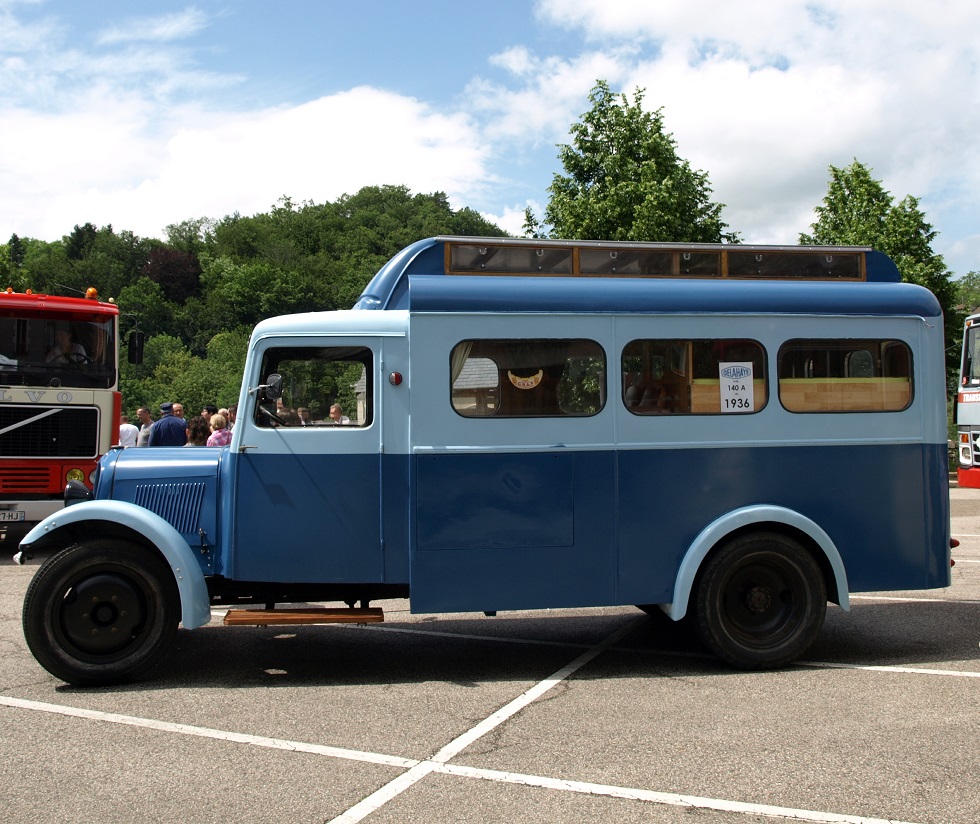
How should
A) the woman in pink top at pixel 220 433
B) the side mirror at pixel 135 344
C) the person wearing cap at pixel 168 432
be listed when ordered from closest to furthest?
1. the woman in pink top at pixel 220 433
2. the person wearing cap at pixel 168 432
3. the side mirror at pixel 135 344

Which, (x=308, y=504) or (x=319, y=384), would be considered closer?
(x=308, y=504)

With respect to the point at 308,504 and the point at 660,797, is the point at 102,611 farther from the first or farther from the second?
the point at 660,797

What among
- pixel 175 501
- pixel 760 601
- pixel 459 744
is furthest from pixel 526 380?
pixel 175 501

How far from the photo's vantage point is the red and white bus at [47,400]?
11.5 meters

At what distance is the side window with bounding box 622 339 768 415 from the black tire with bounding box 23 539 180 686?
3.33 metres

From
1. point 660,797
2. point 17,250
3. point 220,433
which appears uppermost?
point 17,250

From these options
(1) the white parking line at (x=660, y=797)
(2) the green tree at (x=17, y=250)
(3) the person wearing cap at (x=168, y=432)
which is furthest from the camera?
(2) the green tree at (x=17, y=250)

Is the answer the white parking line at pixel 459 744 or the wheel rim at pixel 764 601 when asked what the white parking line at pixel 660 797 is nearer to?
the white parking line at pixel 459 744

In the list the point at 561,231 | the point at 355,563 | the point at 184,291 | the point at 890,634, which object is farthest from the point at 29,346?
the point at 184,291

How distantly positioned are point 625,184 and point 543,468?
19.8 m

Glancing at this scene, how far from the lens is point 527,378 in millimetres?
6195

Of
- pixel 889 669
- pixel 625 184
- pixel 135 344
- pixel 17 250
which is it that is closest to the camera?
pixel 889 669

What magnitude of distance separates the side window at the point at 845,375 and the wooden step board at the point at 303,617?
10.4 feet

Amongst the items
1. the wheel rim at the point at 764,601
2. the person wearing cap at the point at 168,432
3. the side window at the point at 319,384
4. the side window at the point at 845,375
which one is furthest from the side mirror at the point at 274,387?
the person wearing cap at the point at 168,432
